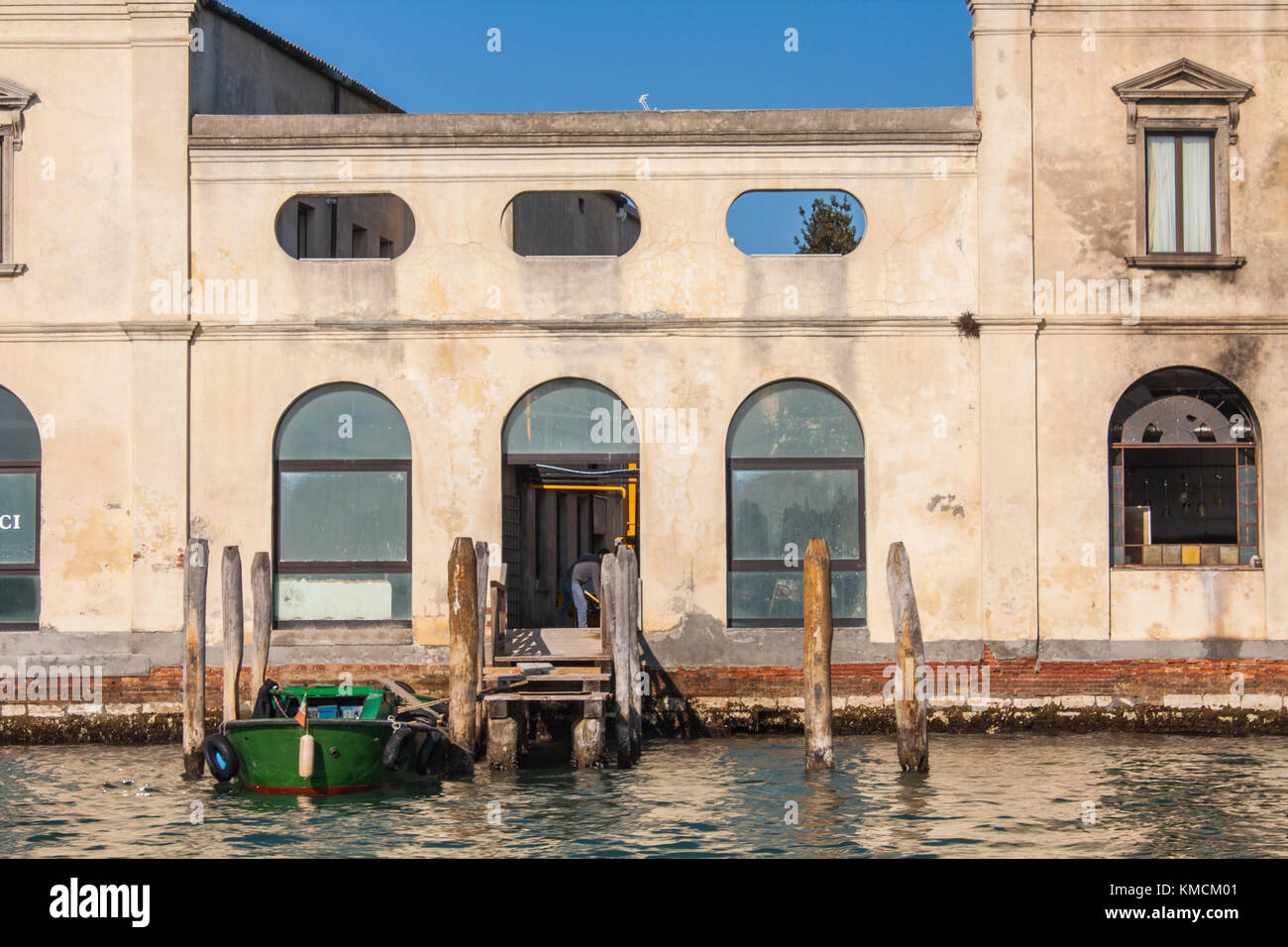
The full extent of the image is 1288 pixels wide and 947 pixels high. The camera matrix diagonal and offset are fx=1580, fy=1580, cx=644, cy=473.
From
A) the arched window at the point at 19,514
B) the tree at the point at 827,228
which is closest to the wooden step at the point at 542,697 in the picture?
the arched window at the point at 19,514

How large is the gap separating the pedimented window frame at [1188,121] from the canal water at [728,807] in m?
5.23

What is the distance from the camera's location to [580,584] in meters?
19.6

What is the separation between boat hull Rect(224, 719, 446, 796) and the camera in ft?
45.4

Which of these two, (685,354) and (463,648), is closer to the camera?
(463,648)

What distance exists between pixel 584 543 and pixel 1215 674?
11668mm

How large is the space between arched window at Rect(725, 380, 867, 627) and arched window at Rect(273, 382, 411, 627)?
370 centimetres

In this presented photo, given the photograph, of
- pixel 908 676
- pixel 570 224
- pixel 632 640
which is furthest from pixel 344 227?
pixel 908 676

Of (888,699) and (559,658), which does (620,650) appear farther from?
(888,699)

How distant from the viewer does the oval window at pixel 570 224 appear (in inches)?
878

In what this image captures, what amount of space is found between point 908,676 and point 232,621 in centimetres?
656

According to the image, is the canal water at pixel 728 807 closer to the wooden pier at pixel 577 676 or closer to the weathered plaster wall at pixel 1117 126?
the wooden pier at pixel 577 676

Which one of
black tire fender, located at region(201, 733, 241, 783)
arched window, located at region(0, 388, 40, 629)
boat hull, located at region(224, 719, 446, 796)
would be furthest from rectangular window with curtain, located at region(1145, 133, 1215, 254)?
arched window, located at region(0, 388, 40, 629)

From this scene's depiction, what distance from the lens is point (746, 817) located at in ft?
42.2

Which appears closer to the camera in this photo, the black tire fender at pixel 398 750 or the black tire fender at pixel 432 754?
the black tire fender at pixel 398 750
